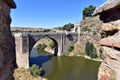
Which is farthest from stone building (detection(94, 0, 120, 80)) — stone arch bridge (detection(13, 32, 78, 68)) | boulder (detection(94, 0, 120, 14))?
stone arch bridge (detection(13, 32, 78, 68))

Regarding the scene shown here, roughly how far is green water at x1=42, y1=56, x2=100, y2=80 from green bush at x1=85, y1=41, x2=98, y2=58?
1854mm

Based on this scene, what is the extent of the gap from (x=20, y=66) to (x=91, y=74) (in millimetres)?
11900

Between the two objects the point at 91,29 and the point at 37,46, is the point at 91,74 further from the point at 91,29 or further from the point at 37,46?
the point at 37,46

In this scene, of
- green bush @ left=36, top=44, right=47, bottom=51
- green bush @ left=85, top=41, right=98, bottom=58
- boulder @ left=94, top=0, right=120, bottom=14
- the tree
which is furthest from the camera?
the tree

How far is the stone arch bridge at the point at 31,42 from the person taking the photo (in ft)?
90.1

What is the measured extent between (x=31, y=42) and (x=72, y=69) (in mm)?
9721

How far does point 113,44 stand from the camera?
3.04 m

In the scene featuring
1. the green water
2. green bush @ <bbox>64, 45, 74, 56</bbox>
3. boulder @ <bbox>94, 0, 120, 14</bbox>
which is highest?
boulder @ <bbox>94, 0, 120, 14</bbox>

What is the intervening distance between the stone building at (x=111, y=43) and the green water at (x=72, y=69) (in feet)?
68.5

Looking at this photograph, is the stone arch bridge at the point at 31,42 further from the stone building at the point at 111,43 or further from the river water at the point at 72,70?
the stone building at the point at 111,43

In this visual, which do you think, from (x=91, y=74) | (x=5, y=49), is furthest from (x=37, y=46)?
(x=5, y=49)

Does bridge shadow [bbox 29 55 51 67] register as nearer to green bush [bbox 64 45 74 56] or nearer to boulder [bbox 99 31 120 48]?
green bush [bbox 64 45 74 56]

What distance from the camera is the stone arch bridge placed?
27.5m

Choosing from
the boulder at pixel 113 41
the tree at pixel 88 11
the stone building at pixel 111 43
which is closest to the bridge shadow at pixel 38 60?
the stone building at pixel 111 43
